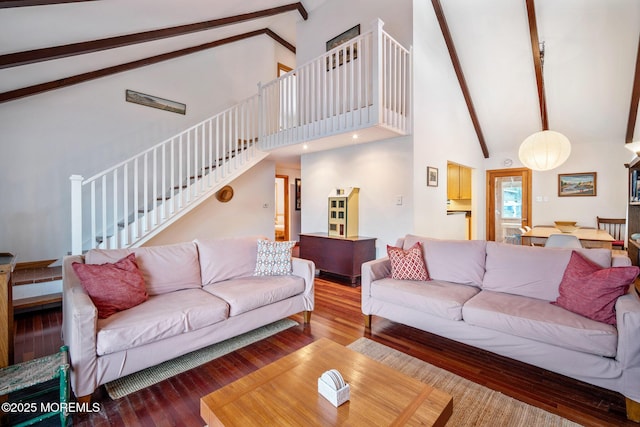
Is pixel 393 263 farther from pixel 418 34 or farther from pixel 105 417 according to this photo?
pixel 418 34

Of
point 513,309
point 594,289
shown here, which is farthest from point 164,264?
point 594,289

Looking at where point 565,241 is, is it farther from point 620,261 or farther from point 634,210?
point 620,261

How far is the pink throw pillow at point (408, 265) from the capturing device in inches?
112

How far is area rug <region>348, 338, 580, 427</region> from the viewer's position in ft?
5.31

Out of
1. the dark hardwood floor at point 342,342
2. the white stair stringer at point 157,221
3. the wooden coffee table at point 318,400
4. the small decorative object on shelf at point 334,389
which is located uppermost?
the white stair stringer at point 157,221

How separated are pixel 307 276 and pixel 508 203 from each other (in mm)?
5791

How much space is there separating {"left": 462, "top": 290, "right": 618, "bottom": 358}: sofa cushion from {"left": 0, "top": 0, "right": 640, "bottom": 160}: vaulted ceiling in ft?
13.7

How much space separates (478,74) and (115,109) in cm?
612

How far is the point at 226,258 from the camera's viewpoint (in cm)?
291

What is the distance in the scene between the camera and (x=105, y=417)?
5.47 feet

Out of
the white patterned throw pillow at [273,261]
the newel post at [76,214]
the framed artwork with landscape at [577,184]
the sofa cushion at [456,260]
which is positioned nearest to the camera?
the sofa cushion at [456,260]

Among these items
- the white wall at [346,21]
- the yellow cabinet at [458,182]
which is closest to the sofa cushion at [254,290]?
the white wall at [346,21]

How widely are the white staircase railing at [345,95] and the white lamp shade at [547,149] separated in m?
1.71

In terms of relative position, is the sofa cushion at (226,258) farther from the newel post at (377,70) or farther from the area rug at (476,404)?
the newel post at (377,70)
